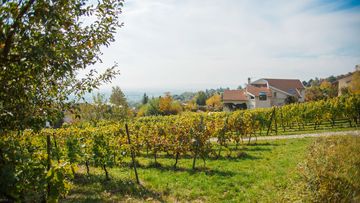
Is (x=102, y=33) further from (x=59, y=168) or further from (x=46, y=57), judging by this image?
(x=59, y=168)

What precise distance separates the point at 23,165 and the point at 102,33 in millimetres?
2365

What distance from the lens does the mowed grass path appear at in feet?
25.4

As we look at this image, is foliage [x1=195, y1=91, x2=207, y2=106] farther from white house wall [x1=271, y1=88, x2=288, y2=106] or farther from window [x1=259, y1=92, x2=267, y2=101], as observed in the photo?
window [x1=259, y1=92, x2=267, y2=101]

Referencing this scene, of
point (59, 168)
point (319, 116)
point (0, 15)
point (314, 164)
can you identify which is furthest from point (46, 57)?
point (319, 116)

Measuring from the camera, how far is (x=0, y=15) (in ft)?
10.6

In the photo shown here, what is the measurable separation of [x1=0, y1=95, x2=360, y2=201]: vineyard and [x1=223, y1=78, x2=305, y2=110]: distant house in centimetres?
3293

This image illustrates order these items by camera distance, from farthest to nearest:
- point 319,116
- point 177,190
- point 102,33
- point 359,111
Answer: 1. point 319,116
2. point 359,111
3. point 177,190
4. point 102,33

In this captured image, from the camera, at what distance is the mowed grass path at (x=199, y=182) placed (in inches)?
304

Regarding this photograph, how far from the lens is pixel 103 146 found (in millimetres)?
10477

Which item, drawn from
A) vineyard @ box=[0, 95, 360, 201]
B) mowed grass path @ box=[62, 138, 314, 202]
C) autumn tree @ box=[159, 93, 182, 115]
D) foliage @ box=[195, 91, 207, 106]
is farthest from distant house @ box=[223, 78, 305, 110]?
mowed grass path @ box=[62, 138, 314, 202]

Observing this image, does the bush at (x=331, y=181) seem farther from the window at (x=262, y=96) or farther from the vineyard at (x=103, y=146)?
the window at (x=262, y=96)

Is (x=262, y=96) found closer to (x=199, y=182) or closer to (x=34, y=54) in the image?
(x=199, y=182)

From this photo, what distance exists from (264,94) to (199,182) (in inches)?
2160

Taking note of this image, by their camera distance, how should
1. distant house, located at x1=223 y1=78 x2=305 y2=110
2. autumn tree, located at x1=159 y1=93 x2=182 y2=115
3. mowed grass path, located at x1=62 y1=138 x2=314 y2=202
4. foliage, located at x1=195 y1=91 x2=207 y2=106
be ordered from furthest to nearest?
foliage, located at x1=195 y1=91 x2=207 y2=106 < autumn tree, located at x1=159 y1=93 x2=182 y2=115 < distant house, located at x1=223 y1=78 x2=305 y2=110 < mowed grass path, located at x1=62 y1=138 x2=314 y2=202
